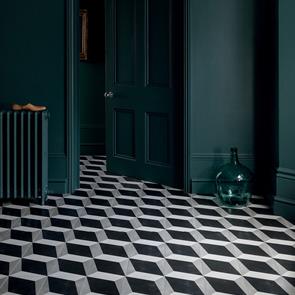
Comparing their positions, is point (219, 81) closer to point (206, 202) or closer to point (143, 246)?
point (206, 202)

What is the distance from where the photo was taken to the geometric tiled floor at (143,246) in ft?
9.66

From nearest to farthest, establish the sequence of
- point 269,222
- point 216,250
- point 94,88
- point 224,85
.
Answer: point 216,250
point 269,222
point 224,85
point 94,88

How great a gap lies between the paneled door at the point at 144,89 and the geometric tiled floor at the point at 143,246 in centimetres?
68

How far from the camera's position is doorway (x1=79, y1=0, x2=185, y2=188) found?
5414 millimetres

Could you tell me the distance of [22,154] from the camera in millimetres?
4734

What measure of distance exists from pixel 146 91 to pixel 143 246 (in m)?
2.45

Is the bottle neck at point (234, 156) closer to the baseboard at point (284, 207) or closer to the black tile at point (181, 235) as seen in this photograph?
the baseboard at point (284, 207)

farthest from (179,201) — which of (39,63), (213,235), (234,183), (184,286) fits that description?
(184,286)

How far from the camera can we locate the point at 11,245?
3625 millimetres

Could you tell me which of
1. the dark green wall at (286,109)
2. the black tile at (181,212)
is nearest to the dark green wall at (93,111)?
the black tile at (181,212)

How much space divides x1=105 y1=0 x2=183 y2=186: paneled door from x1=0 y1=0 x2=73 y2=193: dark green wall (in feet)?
3.01

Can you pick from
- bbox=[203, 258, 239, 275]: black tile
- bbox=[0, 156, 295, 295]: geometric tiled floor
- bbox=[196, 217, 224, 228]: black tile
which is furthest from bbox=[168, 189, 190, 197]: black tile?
bbox=[203, 258, 239, 275]: black tile

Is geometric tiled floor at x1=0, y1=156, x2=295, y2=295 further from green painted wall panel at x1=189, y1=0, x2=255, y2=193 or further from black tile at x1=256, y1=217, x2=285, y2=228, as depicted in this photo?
green painted wall panel at x1=189, y1=0, x2=255, y2=193

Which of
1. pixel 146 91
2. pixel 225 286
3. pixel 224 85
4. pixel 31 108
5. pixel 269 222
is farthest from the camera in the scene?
pixel 146 91
